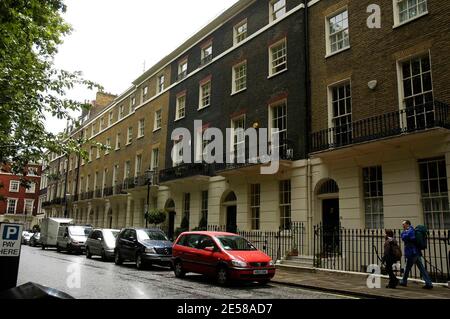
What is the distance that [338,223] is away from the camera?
1587 centimetres

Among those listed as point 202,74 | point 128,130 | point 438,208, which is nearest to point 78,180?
point 128,130

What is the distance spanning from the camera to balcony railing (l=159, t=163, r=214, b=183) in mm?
23453

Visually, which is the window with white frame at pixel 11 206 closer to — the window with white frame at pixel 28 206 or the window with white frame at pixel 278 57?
the window with white frame at pixel 28 206

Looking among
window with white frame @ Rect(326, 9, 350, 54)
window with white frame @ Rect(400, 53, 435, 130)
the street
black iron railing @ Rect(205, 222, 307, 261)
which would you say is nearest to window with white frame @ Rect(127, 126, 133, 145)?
black iron railing @ Rect(205, 222, 307, 261)

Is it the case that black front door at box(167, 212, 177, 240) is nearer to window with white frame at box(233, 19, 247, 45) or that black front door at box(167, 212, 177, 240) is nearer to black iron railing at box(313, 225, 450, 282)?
window with white frame at box(233, 19, 247, 45)

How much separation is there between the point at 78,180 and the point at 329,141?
3849 cm

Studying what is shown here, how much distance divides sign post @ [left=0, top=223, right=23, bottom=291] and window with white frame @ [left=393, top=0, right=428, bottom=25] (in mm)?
13822

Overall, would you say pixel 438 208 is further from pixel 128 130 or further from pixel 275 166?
pixel 128 130

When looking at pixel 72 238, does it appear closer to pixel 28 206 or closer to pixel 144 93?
pixel 144 93

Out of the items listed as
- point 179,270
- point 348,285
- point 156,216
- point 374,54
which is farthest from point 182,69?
point 348,285

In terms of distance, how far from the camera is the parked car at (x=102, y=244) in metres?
20.2

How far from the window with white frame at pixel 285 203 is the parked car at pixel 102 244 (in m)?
8.53

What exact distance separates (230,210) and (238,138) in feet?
13.3

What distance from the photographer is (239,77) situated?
75.2 feet
